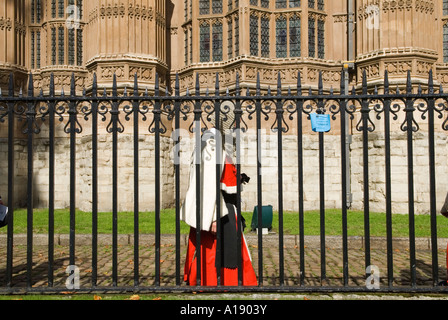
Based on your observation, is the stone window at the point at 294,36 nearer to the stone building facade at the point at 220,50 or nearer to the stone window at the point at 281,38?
the stone building facade at the point at 220,50

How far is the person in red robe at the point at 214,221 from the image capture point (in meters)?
5.75

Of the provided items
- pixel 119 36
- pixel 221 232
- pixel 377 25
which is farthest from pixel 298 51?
pixel 221 232

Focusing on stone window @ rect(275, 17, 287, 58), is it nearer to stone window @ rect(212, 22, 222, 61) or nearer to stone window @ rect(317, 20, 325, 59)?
stone window @ rect(317, 20, 325, 59)

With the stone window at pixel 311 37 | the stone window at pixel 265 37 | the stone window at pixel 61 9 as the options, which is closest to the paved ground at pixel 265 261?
the stone window at pixel 265 37

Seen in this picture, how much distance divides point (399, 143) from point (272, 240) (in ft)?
22.0

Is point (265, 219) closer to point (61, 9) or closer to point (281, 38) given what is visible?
point (281, 38)

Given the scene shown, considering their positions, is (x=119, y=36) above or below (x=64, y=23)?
below

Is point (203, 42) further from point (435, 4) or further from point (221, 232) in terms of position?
point (221, 232)

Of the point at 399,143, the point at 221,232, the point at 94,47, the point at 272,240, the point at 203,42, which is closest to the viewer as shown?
the point at 221,232

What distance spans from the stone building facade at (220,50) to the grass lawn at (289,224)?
125 cm

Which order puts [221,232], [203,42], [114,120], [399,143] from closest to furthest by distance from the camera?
[114,120]
[221,232]
[399,143]
[203,42]

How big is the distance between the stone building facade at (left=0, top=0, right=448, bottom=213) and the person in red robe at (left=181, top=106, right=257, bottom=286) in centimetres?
919

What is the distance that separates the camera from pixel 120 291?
18.4ft

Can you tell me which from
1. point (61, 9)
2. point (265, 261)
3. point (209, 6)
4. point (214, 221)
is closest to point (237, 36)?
point (209, 6)
